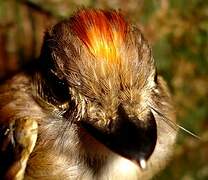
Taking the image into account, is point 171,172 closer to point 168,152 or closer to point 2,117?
point 168,152

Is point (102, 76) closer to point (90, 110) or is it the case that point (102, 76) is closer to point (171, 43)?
point (90, 110)

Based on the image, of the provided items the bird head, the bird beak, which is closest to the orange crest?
the bird head

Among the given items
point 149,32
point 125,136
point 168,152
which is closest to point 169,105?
point 168,152

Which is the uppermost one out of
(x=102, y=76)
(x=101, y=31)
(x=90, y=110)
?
(x=101, y=31)

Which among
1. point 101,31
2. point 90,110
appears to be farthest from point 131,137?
point 101,31

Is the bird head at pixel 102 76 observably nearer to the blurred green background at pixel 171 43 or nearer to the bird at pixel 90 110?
the bird at pixel 90 110

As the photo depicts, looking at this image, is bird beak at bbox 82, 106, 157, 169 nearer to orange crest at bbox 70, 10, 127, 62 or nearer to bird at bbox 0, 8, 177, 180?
bird at bbox 0, 8, 177, 180
